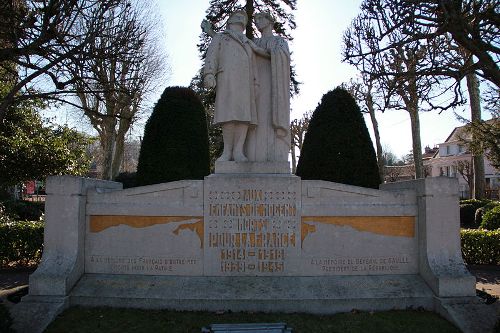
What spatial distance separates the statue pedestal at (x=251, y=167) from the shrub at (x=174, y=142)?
17.3 ft

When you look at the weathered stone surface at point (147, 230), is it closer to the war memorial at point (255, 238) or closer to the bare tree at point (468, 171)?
Answer: the war memorial at point (255, 238)

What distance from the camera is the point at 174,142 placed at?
12.6 m

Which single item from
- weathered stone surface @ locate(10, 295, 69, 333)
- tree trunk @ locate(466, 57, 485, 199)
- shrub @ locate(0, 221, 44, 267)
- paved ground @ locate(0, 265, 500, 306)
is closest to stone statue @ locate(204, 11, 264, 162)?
weathered stone surface @ locate(10, 295, 69, 333)

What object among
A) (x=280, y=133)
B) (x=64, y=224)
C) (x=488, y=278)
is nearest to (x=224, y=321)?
(x=64, y=224)

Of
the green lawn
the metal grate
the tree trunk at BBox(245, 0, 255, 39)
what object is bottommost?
the green lawn

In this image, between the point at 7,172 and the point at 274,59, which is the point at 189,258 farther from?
the point at 7,172

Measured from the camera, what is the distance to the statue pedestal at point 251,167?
23.3 ft

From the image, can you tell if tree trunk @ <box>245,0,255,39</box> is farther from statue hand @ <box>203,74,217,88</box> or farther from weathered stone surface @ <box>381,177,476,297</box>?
weathered stone surface @ <box>381,177,476,297</box>

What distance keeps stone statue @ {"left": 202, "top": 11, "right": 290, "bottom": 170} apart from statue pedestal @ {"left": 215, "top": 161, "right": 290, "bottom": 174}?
12cm

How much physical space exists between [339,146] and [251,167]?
5.02 m

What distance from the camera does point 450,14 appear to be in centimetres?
923

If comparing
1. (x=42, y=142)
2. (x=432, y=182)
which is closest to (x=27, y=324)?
(x=432, y=182)

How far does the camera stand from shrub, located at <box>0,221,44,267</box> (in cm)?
991

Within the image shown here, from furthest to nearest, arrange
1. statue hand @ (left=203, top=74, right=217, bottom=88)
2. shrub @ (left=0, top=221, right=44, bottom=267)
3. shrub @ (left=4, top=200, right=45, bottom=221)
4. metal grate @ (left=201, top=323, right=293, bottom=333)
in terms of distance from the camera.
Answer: shrub @ (left=4, top=200, right=45, bottom=221) → shrub @ (left=0, top=221, right=44, bottom=267) → statue hand @ (left=203, top=74, right=217, bottom=88) → metal grate @ (left=201, top=323, right=293, bottom=333)
